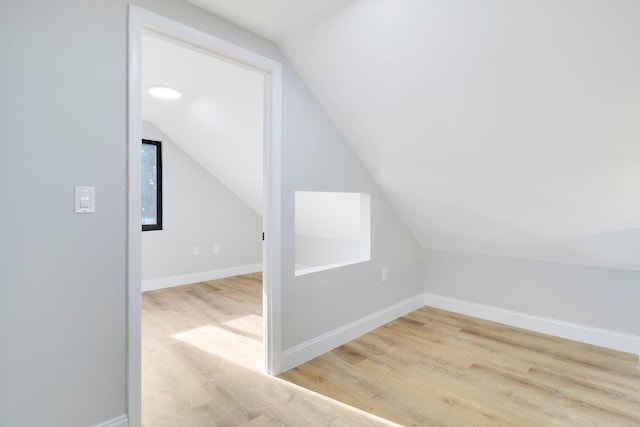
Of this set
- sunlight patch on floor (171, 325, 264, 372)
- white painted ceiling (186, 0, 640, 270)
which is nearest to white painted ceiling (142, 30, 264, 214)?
white painted ceiling (186, 0, 640, 270)

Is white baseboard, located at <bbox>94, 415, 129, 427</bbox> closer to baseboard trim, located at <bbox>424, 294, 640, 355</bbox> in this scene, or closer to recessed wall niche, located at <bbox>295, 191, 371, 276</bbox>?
recessed wall niche, located at <bbox>295, 191, 371, 276</bbox>

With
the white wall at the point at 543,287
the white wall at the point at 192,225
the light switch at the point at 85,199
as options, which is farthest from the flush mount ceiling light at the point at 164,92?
the white wall at the point at 543,287

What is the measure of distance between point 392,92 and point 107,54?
158 centimetres

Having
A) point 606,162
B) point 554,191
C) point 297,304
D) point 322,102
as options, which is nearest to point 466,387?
point 297,304

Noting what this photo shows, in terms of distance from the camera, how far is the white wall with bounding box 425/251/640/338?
2.70 meters

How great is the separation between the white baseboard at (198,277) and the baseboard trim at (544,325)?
2897mm

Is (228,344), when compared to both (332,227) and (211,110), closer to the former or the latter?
(332,227)

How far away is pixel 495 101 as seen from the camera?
191 cm

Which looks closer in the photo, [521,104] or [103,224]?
[103,224]

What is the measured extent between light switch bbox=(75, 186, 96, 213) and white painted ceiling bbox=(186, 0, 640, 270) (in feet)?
3.76

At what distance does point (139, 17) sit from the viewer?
166cm

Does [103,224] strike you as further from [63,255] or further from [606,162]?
[606,162]

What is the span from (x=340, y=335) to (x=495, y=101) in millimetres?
2005

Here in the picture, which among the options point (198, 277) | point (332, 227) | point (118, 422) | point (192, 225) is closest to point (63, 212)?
point (118, 422)
